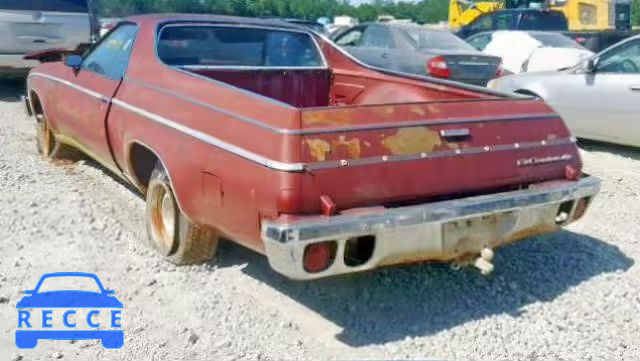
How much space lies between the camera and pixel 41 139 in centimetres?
696

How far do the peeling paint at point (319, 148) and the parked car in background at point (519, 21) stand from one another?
47.1ft

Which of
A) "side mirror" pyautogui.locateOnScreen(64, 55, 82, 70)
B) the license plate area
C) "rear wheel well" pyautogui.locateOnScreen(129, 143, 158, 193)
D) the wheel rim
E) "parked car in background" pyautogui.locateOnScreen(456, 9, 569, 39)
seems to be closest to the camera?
the license plate area

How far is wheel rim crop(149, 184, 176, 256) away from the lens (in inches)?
167

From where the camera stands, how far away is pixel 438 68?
34.2 ft

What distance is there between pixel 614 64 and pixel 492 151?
15.8ft

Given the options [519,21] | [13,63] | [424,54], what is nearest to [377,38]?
[424,54]

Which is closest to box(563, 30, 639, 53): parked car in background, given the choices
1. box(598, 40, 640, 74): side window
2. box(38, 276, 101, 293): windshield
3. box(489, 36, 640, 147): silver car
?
box(489, 36, 640, 147): silver car

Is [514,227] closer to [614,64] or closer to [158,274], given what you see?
[158,274]

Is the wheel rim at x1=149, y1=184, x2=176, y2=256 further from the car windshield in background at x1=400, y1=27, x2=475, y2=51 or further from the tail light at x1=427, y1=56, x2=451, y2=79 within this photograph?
the car windshield in background at x1=400, y1=27, x2=475, y2=51

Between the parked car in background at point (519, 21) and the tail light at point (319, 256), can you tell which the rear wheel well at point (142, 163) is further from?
the parked car in background at point (519, 21)

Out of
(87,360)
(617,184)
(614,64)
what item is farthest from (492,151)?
(614,64)

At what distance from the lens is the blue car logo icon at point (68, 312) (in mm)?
3463

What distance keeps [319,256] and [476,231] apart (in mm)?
893

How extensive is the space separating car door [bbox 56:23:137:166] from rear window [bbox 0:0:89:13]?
17.0 feet
